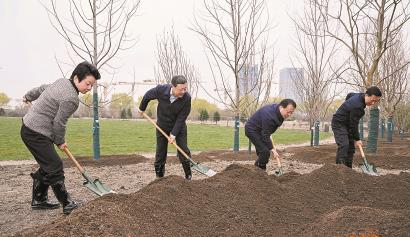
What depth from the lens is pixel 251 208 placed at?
154 inches

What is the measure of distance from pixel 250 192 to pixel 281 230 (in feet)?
2.67

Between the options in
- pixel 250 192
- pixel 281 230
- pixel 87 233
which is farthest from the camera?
pixel 250 192

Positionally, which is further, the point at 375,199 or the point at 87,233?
the point at 375,199

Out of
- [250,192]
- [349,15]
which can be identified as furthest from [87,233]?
[349,15]

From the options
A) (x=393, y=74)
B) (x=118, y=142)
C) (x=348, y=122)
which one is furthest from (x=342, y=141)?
(x=118, y=142)

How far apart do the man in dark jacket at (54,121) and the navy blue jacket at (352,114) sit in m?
3.85

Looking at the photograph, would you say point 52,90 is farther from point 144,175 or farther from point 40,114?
point 144,175

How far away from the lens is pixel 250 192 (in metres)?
4.26

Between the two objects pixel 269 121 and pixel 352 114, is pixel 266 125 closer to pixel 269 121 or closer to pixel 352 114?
pixel 269 121

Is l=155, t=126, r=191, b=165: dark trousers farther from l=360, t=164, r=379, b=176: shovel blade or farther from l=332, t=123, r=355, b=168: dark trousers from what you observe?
l=360, t=164, r=379, b=176: shovel blade

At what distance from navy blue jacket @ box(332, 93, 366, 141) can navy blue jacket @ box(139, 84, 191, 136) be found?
238 cm

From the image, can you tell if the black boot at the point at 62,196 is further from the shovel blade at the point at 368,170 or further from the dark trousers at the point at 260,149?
the shovel blade at the point at 368,170

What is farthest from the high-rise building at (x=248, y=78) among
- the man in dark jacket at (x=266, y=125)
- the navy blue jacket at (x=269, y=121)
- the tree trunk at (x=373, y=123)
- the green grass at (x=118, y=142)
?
the navy blue jacket at (x=269, y=121)

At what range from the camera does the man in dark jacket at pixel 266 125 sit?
533cm
